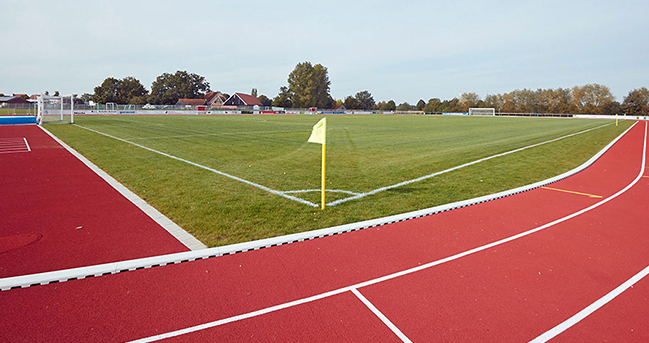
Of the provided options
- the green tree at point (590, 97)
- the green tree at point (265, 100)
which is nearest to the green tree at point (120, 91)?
the green tree at point (265, 100)

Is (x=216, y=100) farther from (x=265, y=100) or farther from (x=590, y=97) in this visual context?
(x=590, y=97)

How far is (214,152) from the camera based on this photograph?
13.9 metres

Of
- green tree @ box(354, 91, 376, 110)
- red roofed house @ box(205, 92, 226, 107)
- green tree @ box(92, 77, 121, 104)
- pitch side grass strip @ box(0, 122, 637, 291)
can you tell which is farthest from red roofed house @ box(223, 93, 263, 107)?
pitch side grass strip @ box(0, 122, 637, 291)

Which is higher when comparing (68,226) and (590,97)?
(590,97)

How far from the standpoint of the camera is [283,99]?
117375 mm

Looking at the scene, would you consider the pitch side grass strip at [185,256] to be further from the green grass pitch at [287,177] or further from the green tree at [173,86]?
the green tree at [173,86]

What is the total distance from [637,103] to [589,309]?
13147 centimetres

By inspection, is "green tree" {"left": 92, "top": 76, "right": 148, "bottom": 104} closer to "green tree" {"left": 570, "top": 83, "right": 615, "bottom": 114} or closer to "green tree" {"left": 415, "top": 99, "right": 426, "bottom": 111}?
"green tree" {"left": 415, "top": 99, "right": 426, "bottom": 111}

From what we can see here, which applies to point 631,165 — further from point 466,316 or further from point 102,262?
point 102,262

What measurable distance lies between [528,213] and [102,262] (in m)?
7.38

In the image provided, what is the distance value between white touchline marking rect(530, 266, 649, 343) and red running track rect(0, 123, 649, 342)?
0.05 m

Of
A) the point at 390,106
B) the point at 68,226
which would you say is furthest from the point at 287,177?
the point at 390,106

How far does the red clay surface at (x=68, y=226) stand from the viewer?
4.53 metres

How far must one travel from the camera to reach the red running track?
3.24 meters
